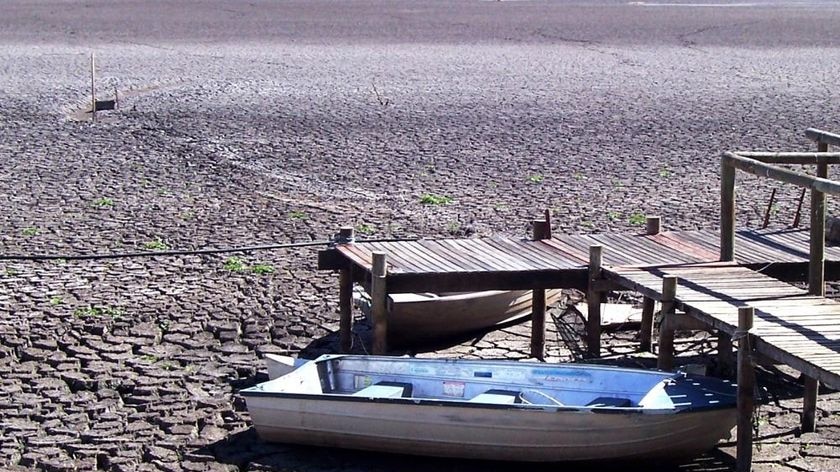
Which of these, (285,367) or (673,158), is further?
(673,158)

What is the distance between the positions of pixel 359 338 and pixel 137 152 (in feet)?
31.8

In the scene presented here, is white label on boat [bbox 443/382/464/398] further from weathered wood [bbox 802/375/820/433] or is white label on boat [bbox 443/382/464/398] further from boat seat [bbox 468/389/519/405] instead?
weathered wood [bbox 802/375/820/433]

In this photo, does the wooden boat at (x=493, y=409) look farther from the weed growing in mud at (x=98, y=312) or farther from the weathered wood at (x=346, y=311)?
the weed growing in mud at (x=98, y=312)

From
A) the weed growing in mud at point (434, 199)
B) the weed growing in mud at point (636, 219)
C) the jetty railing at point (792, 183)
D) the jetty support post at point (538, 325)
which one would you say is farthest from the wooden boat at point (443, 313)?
the weed growing in mud at point (434, 199)

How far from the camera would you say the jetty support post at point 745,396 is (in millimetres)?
8477

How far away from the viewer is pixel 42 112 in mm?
24094

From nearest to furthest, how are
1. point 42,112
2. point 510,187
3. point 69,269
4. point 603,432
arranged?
point 603,432 → point 69,269 → point 510,187 → point 42,112

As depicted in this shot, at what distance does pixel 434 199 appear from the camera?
55.5 ft

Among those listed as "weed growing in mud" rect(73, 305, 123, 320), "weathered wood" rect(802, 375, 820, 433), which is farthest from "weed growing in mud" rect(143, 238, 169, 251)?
"weathered wood" rect(802, 375, 820, 433)

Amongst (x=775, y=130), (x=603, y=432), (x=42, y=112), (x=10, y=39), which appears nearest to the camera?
(x=603, y=432)

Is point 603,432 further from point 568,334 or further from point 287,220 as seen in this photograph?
point 287,220

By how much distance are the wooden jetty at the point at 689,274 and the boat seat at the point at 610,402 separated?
70cm

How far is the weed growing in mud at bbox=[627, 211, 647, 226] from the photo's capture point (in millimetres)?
15503

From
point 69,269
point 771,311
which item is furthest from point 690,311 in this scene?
point 69,269
